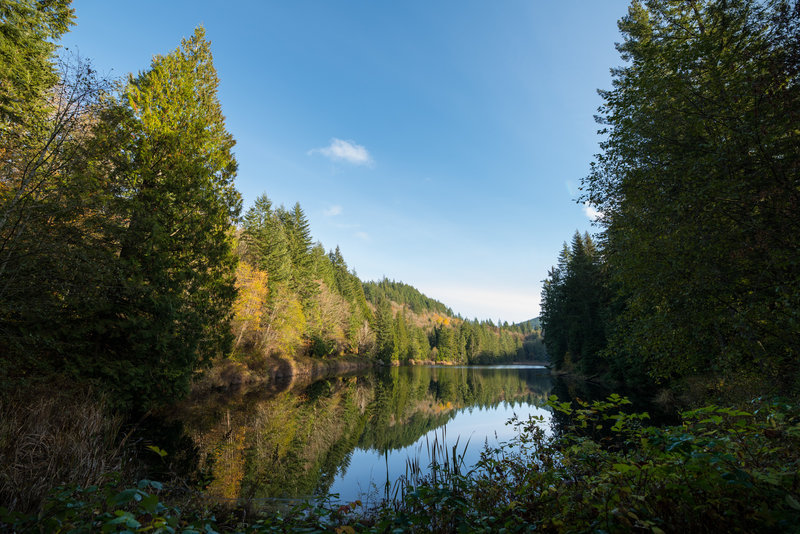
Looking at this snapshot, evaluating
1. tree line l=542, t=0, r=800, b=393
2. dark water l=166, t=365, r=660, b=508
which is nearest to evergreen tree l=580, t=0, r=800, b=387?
tree line l=542, t=0, r=800, b=393

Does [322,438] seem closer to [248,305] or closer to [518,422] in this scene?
[518,422]

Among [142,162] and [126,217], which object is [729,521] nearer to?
[126,217]

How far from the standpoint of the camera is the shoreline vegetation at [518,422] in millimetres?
3041

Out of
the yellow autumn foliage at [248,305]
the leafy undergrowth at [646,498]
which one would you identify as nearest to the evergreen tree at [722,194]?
the leafy undergrowth at [646,498]

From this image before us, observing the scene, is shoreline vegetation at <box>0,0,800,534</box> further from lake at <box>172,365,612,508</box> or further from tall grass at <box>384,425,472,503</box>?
lake at <box>172,365,612,508</box>

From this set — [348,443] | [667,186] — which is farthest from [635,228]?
[348,443]

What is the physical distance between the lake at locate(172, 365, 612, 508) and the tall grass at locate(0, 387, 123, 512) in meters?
2.15

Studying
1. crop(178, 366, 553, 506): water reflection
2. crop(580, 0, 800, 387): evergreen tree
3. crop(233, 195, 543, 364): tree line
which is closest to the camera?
crop(580, 0, 800, 387): evergreen tree

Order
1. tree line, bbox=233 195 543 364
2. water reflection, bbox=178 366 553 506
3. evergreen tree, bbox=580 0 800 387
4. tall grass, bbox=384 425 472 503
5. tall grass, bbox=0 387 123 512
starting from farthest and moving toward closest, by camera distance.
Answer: tree line, bbox=233 195 543 364 → water reflection, bbox=178 366 553 506 → evergreen tree, bbox=580 0 800 387 → tall grass, bbox=384 425 472 503 → tall grass, bbox=0 387 123 512

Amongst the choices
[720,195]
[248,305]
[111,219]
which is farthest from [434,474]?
[248,305]

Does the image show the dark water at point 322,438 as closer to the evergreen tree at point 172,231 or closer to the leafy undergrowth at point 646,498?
the leafy undergrowth at point 646,498

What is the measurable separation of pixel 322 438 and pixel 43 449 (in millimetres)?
8274

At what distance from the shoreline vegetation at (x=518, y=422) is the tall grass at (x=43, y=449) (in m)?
0.05

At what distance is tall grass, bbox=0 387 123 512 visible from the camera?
4242 mm
